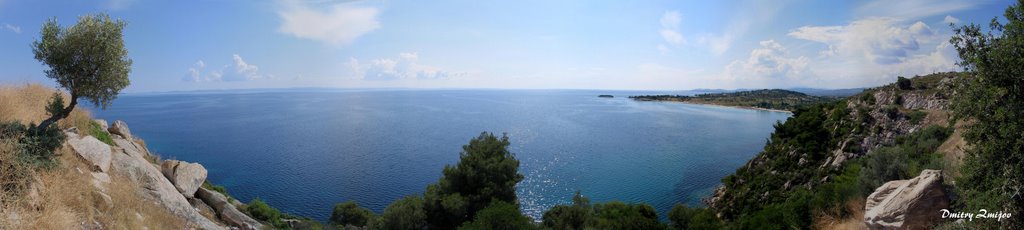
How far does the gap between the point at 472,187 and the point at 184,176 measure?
14479 millimetres

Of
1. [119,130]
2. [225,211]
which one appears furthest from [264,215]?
[119,130]

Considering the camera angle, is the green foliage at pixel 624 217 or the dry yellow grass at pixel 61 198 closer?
the dry yellow grass at pixel 61 198

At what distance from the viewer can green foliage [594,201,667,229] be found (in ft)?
81.4

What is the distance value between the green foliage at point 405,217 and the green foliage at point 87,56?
41.8 ft

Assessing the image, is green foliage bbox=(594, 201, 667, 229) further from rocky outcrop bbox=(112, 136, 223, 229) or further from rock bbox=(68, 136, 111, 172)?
rock bbox=(68, 136, 111, 172)

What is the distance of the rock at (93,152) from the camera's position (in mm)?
14438

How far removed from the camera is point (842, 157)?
2702cm

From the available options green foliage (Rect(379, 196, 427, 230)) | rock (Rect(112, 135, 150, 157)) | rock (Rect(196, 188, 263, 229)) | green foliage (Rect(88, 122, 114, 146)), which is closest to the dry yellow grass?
green foliage (Rect(88, 122, 114, 146))

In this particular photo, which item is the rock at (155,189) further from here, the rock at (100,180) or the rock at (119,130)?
the rock at (119,130)

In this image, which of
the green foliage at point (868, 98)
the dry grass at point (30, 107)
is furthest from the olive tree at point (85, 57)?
the green foliage at point (868, 98)

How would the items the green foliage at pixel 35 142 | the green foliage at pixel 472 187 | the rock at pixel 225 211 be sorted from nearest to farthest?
1. the green foliage at pixel 35 142
2. the rock at pixel 225 211
3. the green foliage at pixel 472 187

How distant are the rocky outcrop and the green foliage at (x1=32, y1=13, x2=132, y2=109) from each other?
3.67m

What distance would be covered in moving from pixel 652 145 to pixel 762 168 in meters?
32.3

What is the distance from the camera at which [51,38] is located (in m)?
12.8
